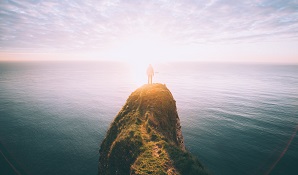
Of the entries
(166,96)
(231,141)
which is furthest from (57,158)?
(231,141)

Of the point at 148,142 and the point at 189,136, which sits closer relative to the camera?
the point at 148,142

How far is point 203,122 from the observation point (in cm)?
6525

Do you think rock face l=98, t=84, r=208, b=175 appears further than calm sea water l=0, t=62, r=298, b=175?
No

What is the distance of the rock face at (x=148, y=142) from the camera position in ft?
48.2

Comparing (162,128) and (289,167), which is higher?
(162,128)

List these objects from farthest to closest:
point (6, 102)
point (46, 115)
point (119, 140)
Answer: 1. point (6, 102)
2. point (46, 115)
3. point (119, 140)

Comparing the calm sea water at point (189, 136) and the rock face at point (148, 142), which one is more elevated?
the rock face at point (148, 142)

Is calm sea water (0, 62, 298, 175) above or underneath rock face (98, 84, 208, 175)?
underneath

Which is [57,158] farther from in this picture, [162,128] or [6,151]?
[162,128]

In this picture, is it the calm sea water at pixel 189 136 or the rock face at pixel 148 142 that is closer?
the rock face at pixel 148 142

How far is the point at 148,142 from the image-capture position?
18125 millimetres

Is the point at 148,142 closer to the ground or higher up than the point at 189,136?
higher up

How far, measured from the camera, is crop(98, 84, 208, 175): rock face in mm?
14688

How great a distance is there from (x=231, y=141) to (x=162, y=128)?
121 ft
